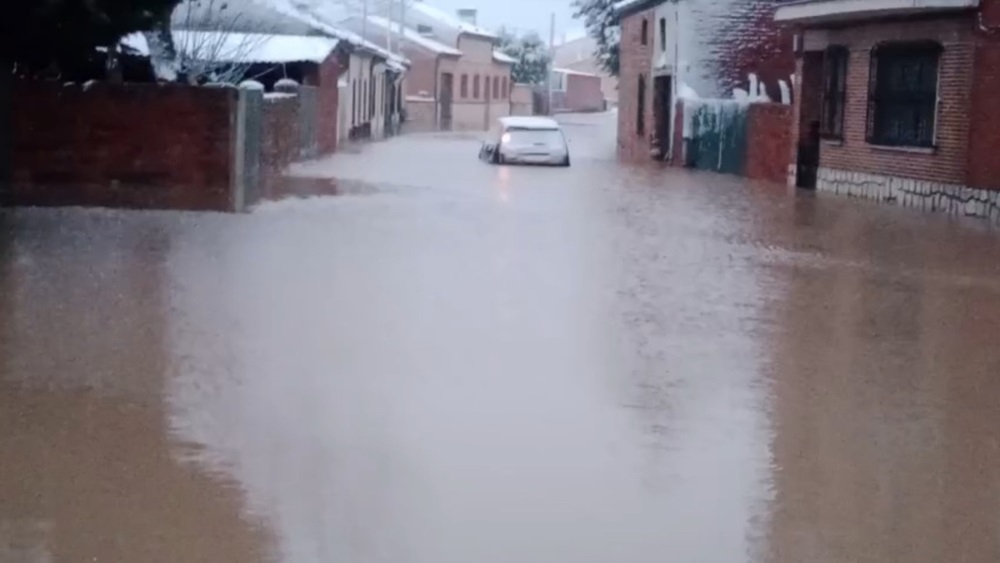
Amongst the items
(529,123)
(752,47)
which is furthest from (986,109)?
(752,47)

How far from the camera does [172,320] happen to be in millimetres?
11180

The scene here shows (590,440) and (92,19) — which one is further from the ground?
(92,19)

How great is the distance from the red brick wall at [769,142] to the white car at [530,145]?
16.5ft

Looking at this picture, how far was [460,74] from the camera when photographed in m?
80.5

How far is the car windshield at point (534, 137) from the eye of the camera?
37.4 m

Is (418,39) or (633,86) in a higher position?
(418,39)

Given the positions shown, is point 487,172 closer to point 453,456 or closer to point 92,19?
point 92,19

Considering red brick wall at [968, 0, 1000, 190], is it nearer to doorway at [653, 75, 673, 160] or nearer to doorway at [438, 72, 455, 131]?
doorway at [653, 75, 673, 160]

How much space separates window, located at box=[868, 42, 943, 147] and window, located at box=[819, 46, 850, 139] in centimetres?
136

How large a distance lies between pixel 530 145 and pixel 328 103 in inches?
297

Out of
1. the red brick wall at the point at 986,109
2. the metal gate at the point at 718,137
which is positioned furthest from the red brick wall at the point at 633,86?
the red brick wall at the point at 986,109

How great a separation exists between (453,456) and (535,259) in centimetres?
850

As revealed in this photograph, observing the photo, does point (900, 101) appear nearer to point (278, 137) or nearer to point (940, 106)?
point (940, 106)

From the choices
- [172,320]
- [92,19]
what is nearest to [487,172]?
[92,19]
